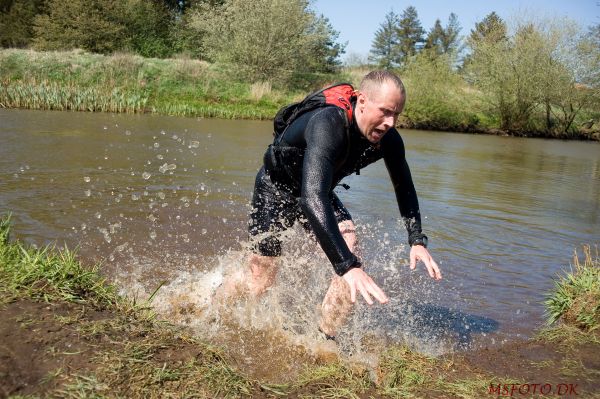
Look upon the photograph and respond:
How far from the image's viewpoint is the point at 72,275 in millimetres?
3549

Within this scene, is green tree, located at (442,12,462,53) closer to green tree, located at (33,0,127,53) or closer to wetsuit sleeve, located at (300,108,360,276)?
A: green tree, located at (33,0,127,53)

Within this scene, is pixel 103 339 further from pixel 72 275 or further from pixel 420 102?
pixel 420 102

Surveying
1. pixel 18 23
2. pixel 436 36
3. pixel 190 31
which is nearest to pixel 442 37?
pixel 436 36

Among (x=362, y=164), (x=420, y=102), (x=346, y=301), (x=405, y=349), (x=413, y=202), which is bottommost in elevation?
(x=405, y=349)

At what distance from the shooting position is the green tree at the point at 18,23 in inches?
1839

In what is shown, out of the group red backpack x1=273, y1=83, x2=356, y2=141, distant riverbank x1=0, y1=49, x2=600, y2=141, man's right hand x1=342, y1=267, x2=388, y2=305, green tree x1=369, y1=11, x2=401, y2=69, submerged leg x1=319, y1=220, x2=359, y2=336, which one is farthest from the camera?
green tree x1=369, y1=11, x2=401, y2=69

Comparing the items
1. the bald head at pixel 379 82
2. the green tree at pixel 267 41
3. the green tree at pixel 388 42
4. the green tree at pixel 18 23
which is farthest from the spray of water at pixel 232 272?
the green tree at pixel 388 42

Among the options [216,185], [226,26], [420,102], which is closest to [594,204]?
[216,185]

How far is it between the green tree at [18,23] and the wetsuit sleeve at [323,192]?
50.2 metres

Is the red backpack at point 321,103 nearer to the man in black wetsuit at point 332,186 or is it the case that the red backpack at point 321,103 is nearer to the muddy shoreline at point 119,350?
the man in black wetsuit at point 332,186

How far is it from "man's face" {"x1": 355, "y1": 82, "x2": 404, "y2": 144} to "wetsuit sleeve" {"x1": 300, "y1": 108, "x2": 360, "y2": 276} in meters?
0.26

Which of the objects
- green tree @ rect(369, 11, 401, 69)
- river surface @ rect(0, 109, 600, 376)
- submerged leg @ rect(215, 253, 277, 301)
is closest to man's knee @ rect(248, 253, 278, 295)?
submerged leg @ rect(215, 253, 277, 301)

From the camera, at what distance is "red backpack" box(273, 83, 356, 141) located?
3.80m

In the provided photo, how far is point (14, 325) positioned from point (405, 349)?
264 centimetres
